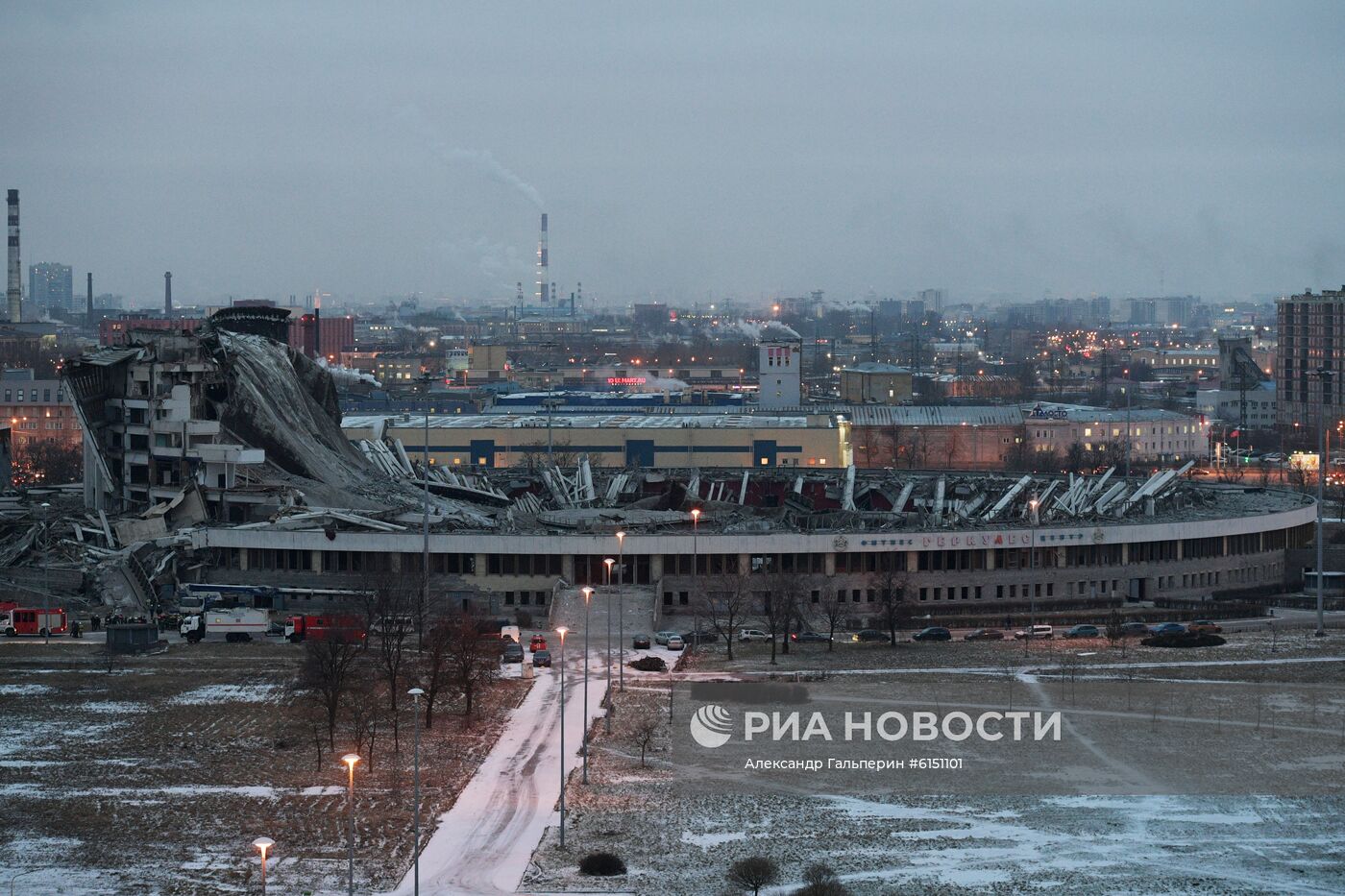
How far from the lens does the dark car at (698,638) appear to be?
3812cm

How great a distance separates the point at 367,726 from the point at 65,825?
19.8ft

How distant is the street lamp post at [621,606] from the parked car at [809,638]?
3.49 meters

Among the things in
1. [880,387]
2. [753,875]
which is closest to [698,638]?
[753,875]

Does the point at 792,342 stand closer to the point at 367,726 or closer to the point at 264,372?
the point at 264,372

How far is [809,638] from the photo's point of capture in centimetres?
3834

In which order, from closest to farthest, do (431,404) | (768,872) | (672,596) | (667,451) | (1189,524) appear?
1. (768,872)
2. (672,596)
3. (1189,524)
4. (667,451)
5. (431,404)

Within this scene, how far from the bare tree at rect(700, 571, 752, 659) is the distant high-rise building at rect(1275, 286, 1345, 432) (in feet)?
188

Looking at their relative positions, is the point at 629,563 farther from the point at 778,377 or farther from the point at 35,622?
the point at 778,377

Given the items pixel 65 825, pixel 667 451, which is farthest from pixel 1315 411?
pixel 65 825

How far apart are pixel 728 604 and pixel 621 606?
414cm

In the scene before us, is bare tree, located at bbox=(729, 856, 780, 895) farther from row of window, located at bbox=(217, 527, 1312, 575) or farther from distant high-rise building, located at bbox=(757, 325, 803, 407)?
distant high-rise building, located at bbox=(757, 325, 803, 407)

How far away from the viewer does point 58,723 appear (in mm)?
30281

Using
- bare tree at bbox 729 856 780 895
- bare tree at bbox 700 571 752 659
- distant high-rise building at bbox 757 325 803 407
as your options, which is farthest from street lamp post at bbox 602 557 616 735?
distant high-rise building at bbox 757 325 803 407

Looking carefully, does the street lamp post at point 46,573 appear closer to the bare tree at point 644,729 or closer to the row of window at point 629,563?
the row of window at point 629,563
